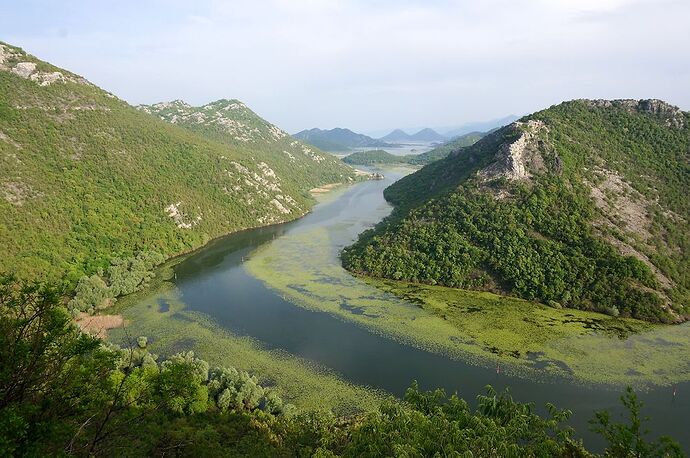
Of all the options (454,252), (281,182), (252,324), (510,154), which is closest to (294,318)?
(252,324)

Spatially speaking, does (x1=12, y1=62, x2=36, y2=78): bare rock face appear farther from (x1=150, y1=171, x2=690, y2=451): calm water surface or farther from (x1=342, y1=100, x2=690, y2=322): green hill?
(x1=342, y1=100, x2=690, y2=322): green hill

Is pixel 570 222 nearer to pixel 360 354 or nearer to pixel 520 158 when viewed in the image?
pixel 520 158

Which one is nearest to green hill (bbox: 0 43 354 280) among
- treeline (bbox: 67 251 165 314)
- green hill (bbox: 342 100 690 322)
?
treeline (bbox: 67 251 165 314)

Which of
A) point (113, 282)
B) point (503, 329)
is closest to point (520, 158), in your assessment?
point (503, 329)

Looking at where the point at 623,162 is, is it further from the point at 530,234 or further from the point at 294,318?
the point at 294,318

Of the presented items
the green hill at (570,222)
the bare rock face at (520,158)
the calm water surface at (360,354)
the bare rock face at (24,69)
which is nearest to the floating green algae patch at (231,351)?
the calm water surface at (360,354)
